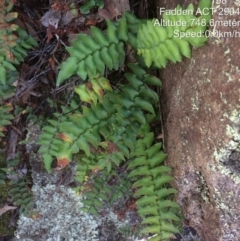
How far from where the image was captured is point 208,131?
6.97ft

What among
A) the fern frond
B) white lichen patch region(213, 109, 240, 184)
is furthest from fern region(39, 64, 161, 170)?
white lichen patch region(213, 109, 240, 184)

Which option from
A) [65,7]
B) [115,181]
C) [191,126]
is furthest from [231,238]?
[65,7]

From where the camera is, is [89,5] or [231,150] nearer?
[231,150]

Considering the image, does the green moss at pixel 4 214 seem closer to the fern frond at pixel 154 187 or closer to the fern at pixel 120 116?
the fern at pixel 120 116

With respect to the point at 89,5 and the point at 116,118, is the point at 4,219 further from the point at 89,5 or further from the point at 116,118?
the point at 89,5

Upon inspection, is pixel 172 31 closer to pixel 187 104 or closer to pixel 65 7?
pixel 187 104

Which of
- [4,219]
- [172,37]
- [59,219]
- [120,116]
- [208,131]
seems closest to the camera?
[172,37]

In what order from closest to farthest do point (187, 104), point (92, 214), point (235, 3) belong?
point (235, 3)
point (187, 104)
point (92, 214)


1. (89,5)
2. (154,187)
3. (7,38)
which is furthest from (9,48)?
(154,187)

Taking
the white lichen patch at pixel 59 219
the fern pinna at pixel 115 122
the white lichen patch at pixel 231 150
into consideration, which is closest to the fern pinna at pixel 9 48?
the fern pinna at pixel 115 122

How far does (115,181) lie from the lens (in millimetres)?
3016

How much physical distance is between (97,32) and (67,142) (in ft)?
2.24

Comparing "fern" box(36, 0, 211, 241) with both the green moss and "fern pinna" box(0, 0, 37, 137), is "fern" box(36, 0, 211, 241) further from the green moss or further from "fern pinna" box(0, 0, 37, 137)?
the green moss

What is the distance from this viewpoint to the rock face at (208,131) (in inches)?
75.7
